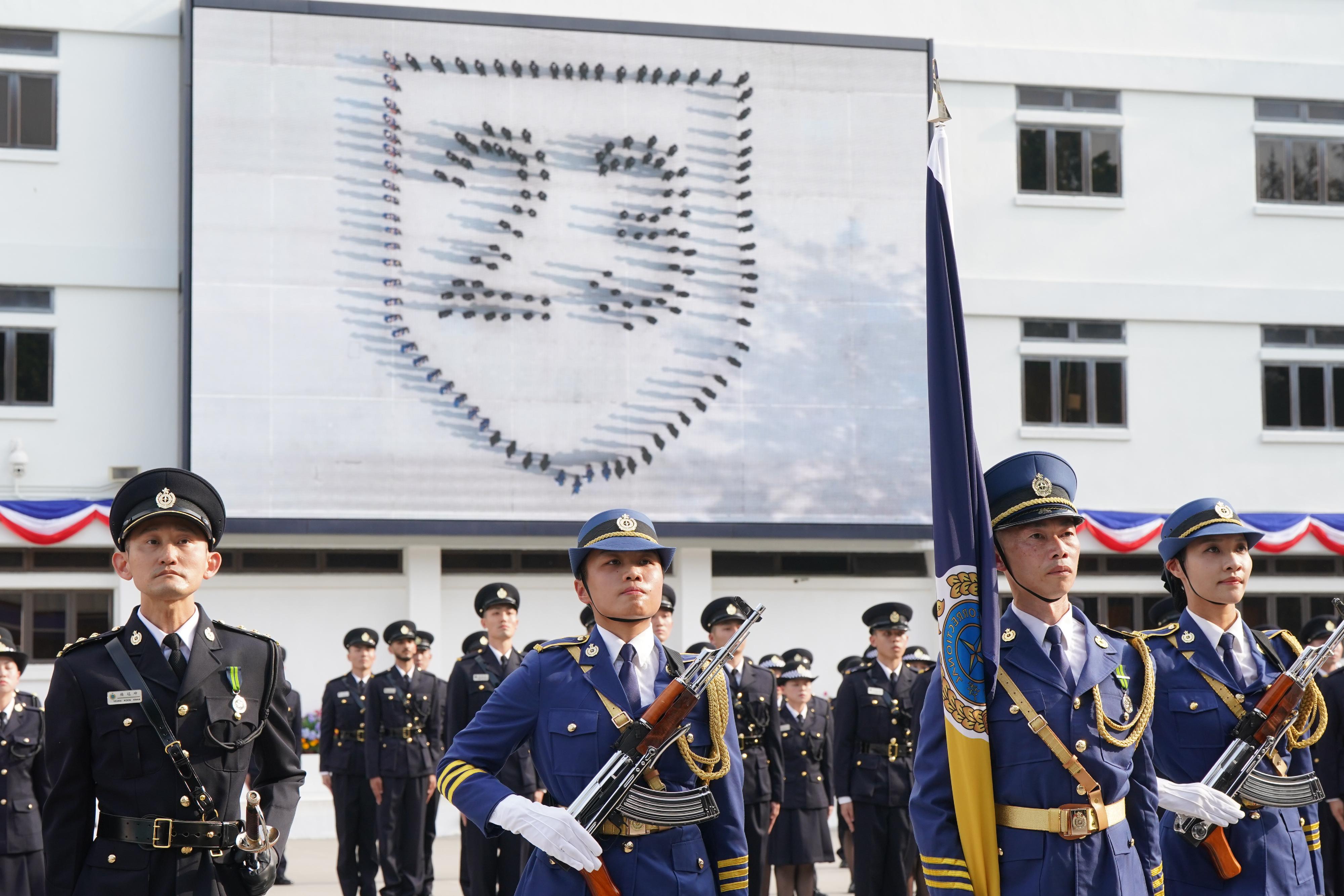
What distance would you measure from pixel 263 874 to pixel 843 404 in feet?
51.4

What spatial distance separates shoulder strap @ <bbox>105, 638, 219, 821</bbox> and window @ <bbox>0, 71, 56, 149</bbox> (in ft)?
52.5

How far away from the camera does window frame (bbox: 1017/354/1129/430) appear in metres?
21.0

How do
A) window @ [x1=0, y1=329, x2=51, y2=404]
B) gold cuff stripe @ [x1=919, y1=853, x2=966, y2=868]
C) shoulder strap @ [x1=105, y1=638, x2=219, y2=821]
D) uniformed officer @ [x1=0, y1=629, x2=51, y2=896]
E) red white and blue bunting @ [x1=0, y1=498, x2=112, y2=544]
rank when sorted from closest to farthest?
gold cuff stripe @ [x1=919, y1=853, x2=966, y2=868], shoulder strap @ [x1=105, y1=638, x2=219, y2=821], uniformed officer @ [x1=0, y1=629, x2=51, y2=896], red white and blue bunting @ [x1=0, y1=498, x2=112, y2=544], window @ [x1=0, y1=329, x2=51, y2=404]

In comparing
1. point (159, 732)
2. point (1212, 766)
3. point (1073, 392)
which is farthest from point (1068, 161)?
point (159, 732)

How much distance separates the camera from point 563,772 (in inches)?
184

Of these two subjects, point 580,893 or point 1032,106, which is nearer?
point 580,893

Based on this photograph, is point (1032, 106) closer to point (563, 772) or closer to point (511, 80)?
point (511, 80)

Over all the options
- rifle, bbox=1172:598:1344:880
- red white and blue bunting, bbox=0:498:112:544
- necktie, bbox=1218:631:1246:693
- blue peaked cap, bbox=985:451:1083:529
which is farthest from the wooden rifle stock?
red white and blue bunting, bbox=0:498:112:544

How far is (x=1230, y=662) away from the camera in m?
5.70

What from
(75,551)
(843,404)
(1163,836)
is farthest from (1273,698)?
(75,551)

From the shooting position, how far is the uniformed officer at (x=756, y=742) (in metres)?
10.7

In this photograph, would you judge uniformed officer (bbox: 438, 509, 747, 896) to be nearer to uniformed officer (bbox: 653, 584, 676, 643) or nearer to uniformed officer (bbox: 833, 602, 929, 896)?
uniformed officer (bbox: 653, 584, 676, 643)

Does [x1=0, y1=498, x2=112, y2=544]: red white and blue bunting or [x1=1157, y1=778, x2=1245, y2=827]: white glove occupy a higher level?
[x1=0, y1=498, x2=112, y2=544]: red white and blue bunting

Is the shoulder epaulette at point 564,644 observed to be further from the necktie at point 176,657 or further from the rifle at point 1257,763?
the rifle at point 1257,763
